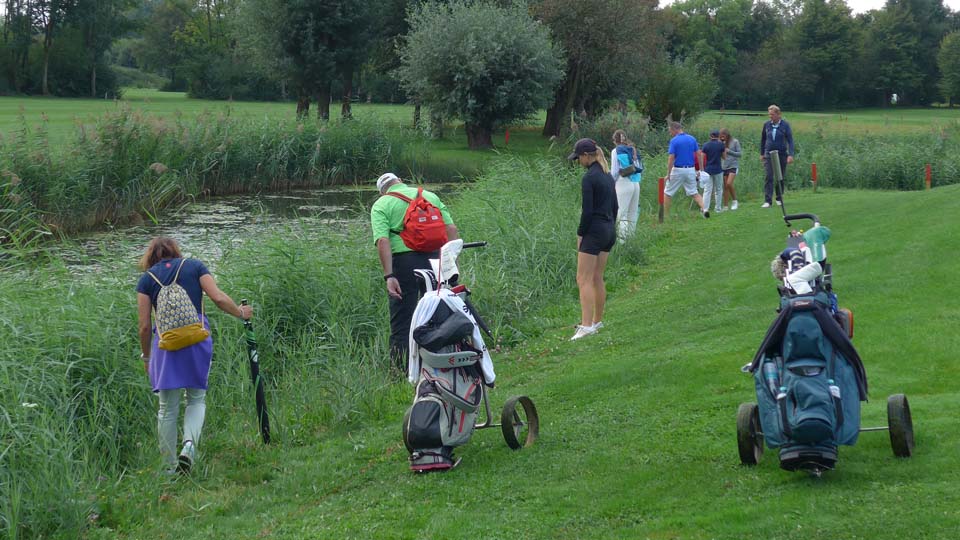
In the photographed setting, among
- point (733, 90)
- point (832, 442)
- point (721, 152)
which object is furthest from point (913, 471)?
point (733, 90)

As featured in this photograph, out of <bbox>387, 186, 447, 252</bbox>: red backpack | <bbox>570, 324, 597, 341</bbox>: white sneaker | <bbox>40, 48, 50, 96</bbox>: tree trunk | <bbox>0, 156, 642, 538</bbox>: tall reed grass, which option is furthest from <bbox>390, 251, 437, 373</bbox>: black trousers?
<bbox>40, 48, 50, 96</bbox>: tree trunk

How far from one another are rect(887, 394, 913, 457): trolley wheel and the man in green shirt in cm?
465

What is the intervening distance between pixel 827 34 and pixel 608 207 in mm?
90111

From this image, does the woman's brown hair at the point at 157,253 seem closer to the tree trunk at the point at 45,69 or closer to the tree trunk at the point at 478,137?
the tree trunk at the point at 478,137

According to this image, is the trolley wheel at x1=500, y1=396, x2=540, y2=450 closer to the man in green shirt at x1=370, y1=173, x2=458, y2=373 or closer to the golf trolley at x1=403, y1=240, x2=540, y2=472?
the golf trolley at x1=403, y1=240, x2=540, y2=472

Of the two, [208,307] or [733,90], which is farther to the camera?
[733,90]

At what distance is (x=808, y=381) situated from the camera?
225 inches

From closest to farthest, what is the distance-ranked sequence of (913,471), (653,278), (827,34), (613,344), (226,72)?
(913,471) → (613,344) → (653,278) → (226,72) → (827,34)

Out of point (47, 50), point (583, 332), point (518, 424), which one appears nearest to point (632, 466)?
point (518, 424)

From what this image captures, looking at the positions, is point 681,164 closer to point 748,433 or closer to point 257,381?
point 257,381

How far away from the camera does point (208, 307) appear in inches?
449

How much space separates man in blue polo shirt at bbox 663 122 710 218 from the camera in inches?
790

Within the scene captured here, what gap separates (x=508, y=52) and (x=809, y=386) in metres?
33.1

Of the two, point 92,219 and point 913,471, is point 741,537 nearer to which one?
point 913,471
